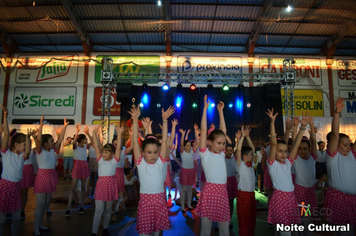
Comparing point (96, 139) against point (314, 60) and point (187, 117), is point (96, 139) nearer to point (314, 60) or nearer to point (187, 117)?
point (187, 117)

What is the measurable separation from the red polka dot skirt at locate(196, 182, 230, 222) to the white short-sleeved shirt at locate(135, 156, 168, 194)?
0.53 metres

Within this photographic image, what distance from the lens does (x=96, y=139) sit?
3.28 metres

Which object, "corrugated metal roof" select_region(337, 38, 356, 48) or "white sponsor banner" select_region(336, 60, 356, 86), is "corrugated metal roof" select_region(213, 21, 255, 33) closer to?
"corrugated metal roof" select_region(337, 38, 356, 48)

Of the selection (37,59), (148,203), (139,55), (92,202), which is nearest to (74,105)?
(37,59)

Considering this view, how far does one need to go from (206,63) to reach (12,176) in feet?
32.4

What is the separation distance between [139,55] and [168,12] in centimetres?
280

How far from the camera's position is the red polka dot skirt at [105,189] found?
3271 mm

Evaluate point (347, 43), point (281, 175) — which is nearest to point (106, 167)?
point (281, 175)

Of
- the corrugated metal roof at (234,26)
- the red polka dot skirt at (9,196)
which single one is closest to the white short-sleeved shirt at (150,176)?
the red polka dot skirt at (9,196)

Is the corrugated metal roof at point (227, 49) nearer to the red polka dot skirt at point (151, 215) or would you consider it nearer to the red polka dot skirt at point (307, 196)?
the red polka dot skirt at point (307, 196)

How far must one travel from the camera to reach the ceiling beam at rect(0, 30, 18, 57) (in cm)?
1110

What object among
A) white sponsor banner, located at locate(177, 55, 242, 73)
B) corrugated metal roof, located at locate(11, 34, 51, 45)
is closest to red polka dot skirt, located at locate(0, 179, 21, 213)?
white sponsor banner, located at locate(177, 55, 242, 73)

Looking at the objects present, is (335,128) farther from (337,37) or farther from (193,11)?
(337,37)

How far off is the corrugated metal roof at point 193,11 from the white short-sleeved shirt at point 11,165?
345 inches
